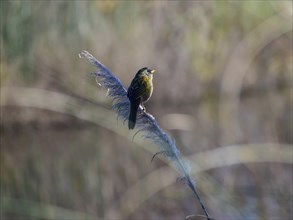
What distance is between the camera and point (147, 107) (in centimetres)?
543

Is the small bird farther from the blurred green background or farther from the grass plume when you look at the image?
the blurred green background

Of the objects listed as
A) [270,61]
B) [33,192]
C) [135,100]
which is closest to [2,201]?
[33,192]

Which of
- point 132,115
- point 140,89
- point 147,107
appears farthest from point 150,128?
point 147,107

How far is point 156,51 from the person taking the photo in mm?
5473

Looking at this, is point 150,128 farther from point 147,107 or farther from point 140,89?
point 147,107

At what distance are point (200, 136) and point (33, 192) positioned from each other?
1.00 m

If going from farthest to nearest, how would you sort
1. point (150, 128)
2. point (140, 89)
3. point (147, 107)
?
point (147, 107) → point (140, 89) → point (150, 128)

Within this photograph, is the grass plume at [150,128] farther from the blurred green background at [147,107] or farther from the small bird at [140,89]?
the blurred green background at [147,107]

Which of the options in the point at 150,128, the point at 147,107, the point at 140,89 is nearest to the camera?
the point at 150,128

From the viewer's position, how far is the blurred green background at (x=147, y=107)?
4785 mm

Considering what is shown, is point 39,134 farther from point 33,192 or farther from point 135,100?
point 135,100

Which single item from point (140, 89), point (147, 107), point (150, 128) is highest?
point (147, 107)

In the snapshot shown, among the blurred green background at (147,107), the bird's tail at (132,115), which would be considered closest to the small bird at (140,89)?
the bird's tail at (132,115)

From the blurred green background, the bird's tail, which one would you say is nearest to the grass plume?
the bird's tail
